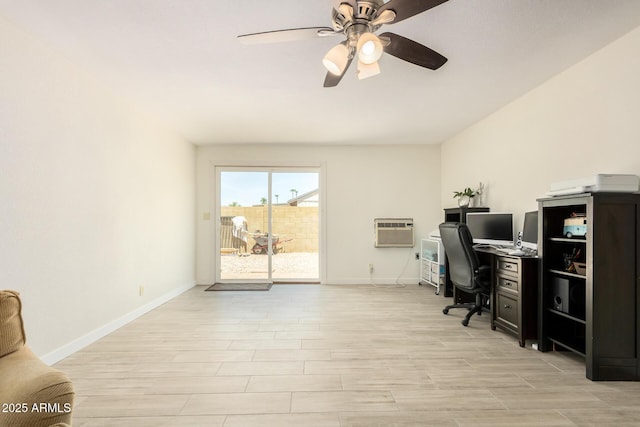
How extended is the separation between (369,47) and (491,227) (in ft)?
9.64

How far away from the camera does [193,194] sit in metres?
5.45

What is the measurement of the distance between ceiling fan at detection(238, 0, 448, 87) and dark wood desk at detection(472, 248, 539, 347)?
1.95 m

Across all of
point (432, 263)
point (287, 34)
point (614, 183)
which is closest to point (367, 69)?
point (287, 34)

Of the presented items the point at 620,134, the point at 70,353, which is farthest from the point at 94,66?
the point at 620,134

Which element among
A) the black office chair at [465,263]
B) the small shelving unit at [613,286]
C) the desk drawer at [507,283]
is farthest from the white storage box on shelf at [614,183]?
the black office chair at [465,263]

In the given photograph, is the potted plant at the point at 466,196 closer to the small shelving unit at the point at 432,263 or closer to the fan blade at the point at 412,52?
the small shelving unit at the point at 432,263

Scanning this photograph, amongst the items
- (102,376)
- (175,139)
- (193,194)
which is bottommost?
(102,376)

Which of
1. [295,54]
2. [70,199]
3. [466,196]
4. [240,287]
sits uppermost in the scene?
[295,54]

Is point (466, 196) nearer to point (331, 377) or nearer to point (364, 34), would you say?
point (331, 377)

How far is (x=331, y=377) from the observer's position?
2.25 metres

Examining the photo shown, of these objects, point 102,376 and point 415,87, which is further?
point 415,87

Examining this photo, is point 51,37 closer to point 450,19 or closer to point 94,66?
point 94,66

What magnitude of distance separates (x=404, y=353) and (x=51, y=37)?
3.63 m

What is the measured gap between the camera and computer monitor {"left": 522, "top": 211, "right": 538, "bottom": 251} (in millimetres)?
3070
